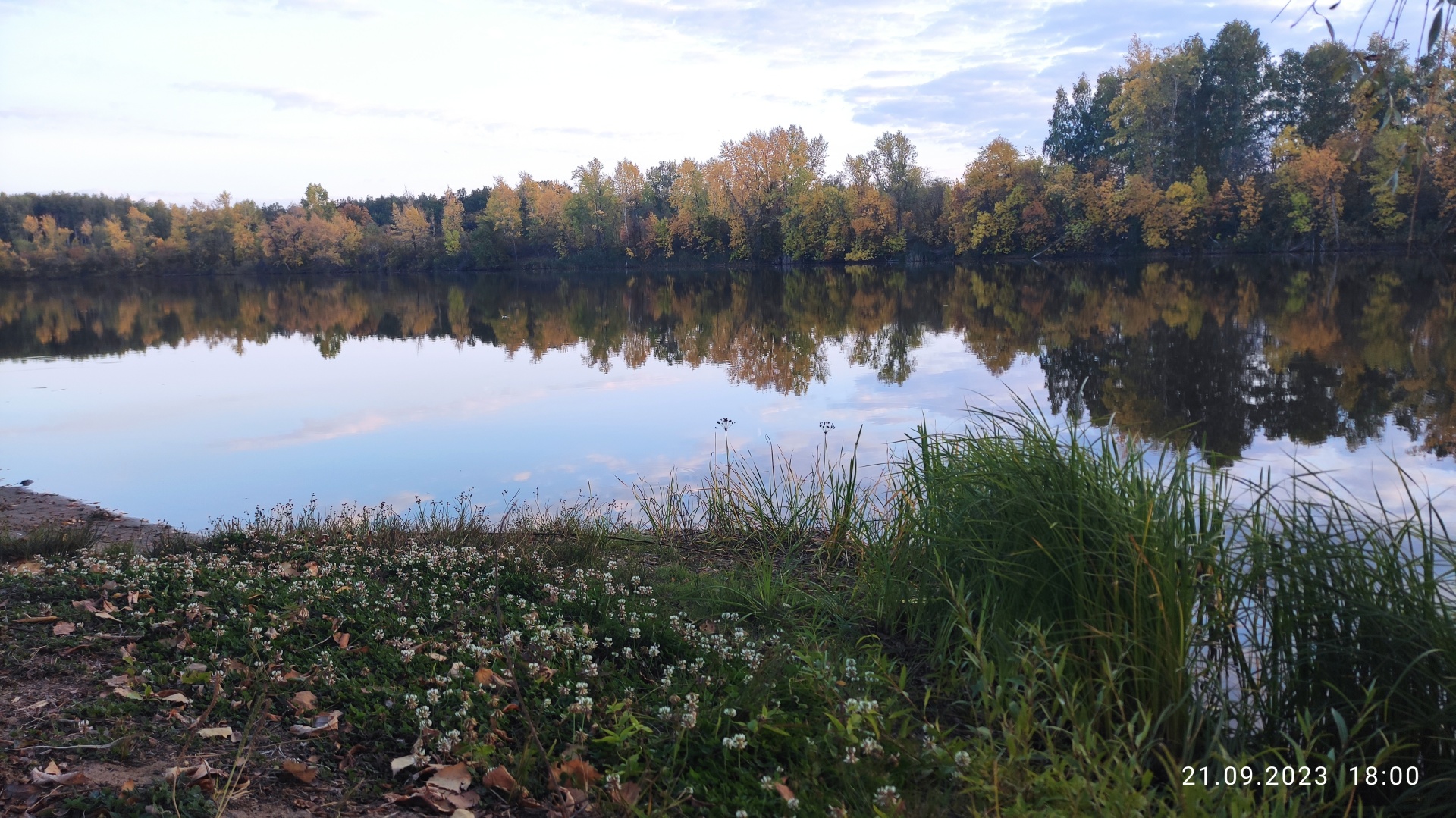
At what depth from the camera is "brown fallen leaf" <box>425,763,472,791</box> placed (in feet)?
10.2

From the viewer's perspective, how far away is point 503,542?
6496mm

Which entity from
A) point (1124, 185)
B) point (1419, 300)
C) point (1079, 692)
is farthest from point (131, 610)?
point (1124, 185)

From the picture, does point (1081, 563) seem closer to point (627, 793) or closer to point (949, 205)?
point (627, 793)

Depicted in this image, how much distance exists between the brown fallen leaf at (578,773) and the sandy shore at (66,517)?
18.7 feet

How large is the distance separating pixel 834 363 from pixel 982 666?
1634 centimetres

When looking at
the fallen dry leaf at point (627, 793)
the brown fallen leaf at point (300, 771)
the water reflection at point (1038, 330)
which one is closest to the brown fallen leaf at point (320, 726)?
the brown fallen leaf at point (300, 771)

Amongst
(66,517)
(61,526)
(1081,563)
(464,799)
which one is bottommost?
(66,517)

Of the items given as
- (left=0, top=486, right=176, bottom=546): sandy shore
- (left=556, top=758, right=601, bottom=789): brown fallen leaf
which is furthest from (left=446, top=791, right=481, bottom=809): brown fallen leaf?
(left=0, top=486, right=176, bottom=546): sandy shore

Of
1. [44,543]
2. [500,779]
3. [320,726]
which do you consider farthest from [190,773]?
A: [44,543]

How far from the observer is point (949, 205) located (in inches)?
2707

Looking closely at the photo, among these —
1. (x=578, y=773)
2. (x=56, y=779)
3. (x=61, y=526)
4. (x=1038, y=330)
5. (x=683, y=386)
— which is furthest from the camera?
(x=1038, y=330)

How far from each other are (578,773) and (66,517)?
884 cm

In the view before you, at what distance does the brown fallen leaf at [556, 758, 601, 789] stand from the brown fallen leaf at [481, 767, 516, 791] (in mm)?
163

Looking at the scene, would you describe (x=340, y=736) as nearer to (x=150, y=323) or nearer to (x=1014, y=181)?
(x=150, y=323)
